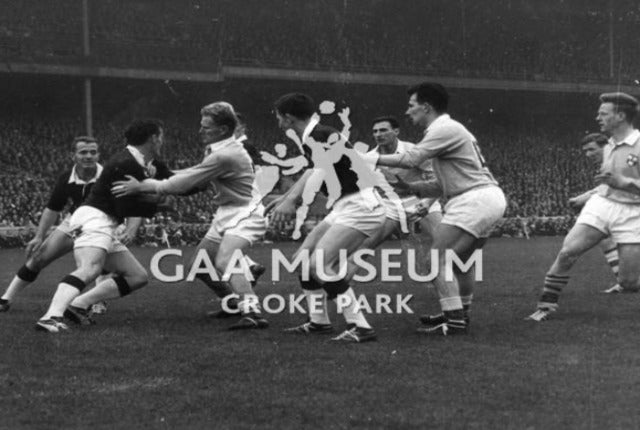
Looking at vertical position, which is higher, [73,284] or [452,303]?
[73,284]

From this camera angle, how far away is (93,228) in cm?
778

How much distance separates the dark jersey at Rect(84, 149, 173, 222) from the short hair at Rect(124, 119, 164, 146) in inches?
5.3

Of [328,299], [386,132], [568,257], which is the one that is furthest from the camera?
[386,132]

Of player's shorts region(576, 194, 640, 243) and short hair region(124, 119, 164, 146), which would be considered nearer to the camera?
short hair region(124, 119, 164, 146)

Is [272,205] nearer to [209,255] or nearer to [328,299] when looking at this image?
[328,299]

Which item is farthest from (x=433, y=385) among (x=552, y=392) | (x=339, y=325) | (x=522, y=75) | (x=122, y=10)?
(x=522, y=75)

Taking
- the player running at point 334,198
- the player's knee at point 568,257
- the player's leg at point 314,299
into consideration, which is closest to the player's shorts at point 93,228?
the player running at point 334,198

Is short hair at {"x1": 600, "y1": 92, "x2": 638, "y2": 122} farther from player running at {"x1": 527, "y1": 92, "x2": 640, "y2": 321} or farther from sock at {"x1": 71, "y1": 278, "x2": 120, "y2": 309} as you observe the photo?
sock at {"x1": 71, "y1": 278, "x2": 120, "y2": 309}

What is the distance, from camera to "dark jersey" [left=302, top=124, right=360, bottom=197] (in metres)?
7.15

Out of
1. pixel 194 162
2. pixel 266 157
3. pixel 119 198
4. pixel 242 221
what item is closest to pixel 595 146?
pixel 242 221

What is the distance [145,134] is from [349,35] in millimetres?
28205

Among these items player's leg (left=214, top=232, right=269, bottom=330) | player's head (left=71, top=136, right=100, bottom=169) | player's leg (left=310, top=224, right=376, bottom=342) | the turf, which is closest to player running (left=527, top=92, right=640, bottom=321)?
the turf

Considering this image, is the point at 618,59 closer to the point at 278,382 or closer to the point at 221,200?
the point at 221,200

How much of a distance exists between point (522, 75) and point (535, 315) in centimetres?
2952
